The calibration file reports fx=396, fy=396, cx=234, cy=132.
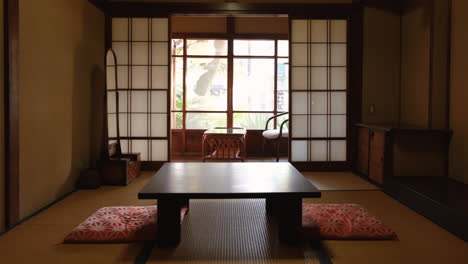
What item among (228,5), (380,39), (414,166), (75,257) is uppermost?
(228,5)

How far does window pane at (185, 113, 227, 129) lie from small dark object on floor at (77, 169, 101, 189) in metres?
3.52

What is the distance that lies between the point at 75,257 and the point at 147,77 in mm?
3656

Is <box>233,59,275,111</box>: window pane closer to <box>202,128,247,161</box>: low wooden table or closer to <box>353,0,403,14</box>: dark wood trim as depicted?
<box>202,128,247,161</box>: low wooden table

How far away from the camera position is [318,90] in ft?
19.1

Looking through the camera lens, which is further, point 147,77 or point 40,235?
point 147,77

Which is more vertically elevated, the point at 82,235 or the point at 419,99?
the point at 419,99

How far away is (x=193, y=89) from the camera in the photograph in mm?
8188

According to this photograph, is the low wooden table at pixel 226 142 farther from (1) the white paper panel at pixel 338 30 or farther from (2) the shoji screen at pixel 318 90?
(1) the white paper panel at pixel 338 30

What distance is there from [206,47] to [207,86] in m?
0.79

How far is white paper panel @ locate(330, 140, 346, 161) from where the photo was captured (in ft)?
19.2

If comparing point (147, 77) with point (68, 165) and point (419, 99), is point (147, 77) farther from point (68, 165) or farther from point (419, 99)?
point (419, 99)

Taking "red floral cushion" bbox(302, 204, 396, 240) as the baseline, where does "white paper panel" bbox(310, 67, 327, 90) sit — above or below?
above

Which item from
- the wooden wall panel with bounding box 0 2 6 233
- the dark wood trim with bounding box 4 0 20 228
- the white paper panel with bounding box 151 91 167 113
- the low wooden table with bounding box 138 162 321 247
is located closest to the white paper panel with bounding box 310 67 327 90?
the white paper panel with bounding box 151 91 167 113

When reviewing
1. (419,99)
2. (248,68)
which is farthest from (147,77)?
(419,99)
